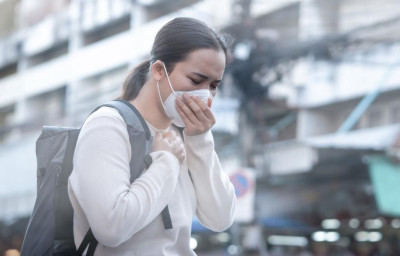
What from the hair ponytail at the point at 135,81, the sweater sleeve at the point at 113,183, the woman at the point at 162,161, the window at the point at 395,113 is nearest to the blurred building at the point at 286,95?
the window at the point at 395,113

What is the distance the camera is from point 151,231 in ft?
4.73

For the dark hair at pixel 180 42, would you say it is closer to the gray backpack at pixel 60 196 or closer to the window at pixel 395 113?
the gray backpack at pixel 60 196

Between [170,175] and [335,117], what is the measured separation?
12507mm

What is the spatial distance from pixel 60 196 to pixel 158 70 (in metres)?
0.36

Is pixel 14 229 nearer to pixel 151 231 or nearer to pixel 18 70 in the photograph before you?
pixel 18 70

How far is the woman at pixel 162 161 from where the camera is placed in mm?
1353

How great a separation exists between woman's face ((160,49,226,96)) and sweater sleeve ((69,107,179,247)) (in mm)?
164

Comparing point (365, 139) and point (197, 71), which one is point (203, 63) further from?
point (365, 139)

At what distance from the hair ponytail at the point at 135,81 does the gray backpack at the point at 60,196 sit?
0.13 meters

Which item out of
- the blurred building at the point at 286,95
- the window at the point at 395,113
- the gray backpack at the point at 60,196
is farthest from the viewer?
the window at the point at 395,113

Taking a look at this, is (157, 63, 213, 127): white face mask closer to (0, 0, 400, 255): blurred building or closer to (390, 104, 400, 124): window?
(0, 0, 400, 255): blurred building

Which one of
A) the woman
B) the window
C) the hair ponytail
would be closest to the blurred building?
the window

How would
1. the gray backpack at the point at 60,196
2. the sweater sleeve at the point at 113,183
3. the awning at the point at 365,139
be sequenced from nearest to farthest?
the sweater sleeve at the point at 113,183
the gray backpack at the point at 60,196
the awning at the point at 365,139

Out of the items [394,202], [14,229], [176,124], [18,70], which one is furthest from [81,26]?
[176,124]
